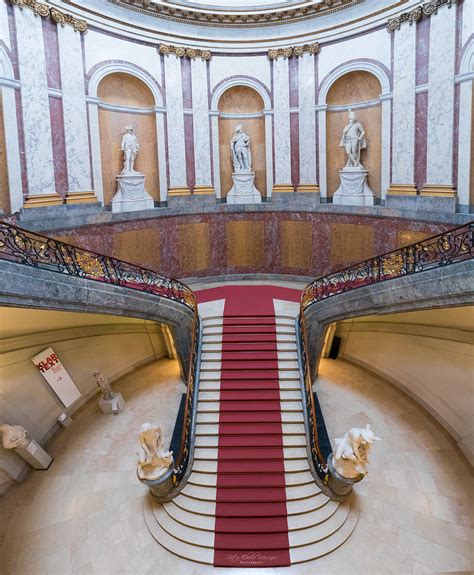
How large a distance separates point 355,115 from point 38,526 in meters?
12.2

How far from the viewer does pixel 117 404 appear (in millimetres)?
9859

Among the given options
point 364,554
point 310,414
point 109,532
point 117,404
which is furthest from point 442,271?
point 117,404

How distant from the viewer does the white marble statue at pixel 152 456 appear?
22.4ft

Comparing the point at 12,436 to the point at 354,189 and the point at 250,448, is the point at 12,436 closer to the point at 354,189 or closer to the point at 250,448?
the point at 250,448

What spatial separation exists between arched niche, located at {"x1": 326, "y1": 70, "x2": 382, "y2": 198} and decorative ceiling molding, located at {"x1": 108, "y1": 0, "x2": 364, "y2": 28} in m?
1.88

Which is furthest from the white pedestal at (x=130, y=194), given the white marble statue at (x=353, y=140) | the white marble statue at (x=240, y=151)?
the white marble statue at (x=353, y=140)

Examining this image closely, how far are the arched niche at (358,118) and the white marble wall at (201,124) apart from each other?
3.59m

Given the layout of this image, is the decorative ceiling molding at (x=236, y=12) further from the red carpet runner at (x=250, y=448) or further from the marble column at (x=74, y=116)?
the red carpet runner at (x=250, y=448)

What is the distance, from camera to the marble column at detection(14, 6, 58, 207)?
31.9ft

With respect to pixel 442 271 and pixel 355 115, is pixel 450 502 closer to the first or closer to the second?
pixel 442 271

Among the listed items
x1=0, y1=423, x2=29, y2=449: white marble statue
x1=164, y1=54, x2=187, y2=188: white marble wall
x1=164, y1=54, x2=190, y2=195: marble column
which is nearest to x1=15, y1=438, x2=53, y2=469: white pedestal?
x1=0, y1=423, x2=29, y2=449: white marble statue

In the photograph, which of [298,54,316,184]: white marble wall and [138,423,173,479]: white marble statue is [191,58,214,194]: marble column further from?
[138,423,173,479]: white marble statue

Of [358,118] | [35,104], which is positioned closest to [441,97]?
[358,118]

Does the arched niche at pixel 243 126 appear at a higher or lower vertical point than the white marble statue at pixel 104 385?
higher
